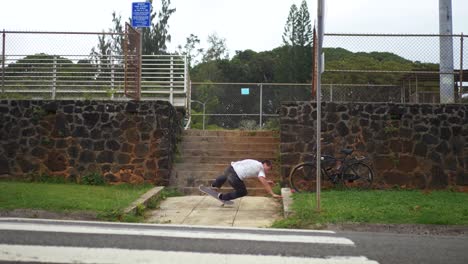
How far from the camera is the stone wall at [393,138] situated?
12.0 m

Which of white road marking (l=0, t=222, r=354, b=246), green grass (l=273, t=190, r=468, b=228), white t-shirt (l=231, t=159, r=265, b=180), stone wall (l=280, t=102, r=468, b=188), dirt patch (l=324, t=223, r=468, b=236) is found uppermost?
stone wall (l=280, t=102, r=468, b=188)

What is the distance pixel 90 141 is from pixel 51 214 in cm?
409

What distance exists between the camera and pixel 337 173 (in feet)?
37.8

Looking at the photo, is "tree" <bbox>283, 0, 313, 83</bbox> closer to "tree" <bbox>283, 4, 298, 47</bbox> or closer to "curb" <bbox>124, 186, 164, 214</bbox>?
"tree" <bbox>283, 4, 298, 47</bbox>

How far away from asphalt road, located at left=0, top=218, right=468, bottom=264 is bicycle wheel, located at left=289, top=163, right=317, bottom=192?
158 inches

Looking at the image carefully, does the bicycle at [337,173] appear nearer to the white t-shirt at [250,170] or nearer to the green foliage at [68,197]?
the white t-shirt at [250,170]

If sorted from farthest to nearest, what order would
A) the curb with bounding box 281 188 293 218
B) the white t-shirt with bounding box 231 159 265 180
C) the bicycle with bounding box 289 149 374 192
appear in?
1. the bicycle with bounding box 289 149 374 192
2. the white t-shirt with bounding box 231 159 265 180
3. the curb with bounding box 281 188 293 218

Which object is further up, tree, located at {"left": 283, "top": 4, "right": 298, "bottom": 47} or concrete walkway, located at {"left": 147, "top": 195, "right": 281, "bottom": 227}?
tree, located at {"left": 283, "top": 4, "right": 298, "bottom": 47}

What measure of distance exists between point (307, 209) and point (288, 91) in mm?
10024

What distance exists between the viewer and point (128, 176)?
40.6 ft

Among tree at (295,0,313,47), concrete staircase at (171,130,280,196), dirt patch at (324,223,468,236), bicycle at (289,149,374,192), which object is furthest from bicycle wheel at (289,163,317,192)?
tree at (295,0,313,47)

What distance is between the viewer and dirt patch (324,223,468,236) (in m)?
7.88

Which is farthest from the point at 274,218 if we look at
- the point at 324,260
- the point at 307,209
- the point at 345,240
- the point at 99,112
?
the point at 99,112

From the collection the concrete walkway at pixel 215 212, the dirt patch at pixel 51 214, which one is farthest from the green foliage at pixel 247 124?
the dirt patch at pixel 51 214
